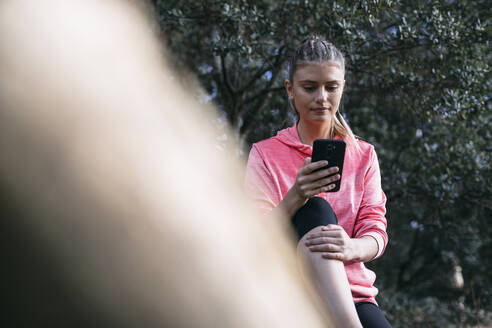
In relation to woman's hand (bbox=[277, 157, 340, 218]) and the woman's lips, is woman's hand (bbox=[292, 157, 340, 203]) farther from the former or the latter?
the woman's lips

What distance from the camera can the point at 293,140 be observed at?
2.51 meters

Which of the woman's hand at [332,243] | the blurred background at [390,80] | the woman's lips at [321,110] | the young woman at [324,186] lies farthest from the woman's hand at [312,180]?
the blurred background at [390,80]

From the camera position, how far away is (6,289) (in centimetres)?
61

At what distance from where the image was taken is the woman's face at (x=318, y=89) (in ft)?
7.63

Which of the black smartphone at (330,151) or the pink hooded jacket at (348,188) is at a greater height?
the black smartphone at (330,151)

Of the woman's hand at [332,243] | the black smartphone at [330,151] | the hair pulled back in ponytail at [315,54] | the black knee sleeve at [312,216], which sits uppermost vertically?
the hair pulled back in ponytail at [315,54]

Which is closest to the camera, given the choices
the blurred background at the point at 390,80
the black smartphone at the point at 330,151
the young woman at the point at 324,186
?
the young woman at the point at 324,186

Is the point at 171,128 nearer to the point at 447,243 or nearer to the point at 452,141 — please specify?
the point at 452,141

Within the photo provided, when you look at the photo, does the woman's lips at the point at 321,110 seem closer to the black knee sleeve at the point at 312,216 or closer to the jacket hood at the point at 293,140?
the jacket hood at the point at 293,140

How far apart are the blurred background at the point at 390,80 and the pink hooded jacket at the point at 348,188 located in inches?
50.0

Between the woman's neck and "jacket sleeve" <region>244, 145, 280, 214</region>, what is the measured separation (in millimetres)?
269

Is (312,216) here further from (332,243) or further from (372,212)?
(372,212)

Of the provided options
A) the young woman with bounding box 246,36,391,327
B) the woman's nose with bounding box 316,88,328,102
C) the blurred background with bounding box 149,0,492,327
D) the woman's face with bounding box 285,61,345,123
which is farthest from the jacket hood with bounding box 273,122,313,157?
the blurred background with bounding box 149,0,492,327

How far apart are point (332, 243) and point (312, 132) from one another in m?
0.87
